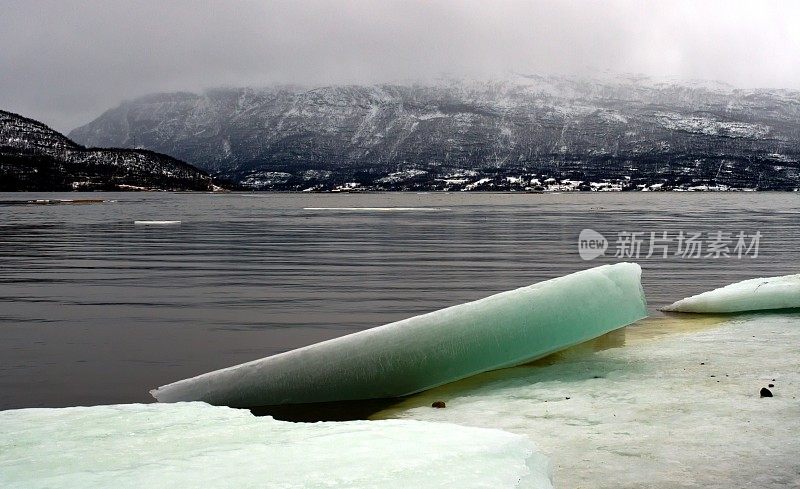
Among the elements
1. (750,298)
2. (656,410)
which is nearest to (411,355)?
→ (656,410)

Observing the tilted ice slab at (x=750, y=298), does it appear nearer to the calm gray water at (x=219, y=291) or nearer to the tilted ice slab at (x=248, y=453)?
the calm gray water at (x=219, y=291)

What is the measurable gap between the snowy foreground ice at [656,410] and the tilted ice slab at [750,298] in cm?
184

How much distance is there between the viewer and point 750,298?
10.8 m

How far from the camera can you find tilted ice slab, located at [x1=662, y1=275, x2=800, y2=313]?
10.7m

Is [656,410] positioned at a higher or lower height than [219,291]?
higher

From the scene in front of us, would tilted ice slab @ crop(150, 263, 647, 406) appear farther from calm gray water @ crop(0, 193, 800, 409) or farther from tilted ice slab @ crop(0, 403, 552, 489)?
tilted ice slab @ crop(0, 403, 552, 489)

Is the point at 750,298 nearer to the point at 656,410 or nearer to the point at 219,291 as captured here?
the point at 656,410

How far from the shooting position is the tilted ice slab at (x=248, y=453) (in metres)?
3.67

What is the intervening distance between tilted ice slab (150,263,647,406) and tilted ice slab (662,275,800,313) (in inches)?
145

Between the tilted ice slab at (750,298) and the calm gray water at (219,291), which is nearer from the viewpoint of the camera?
the calm gray water at (219,291)

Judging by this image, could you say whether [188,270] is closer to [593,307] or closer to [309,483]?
[593,307]

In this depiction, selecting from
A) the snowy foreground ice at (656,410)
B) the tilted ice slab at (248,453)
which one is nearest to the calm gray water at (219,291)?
the snowy foreground ice at (656,410)

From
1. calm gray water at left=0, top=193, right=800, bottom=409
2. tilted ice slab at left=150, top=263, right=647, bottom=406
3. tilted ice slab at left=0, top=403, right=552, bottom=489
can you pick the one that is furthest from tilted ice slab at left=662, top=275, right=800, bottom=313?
tilted ice slab at left=0, top=403, right=552, bottom=489

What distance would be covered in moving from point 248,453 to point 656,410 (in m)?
2.95
